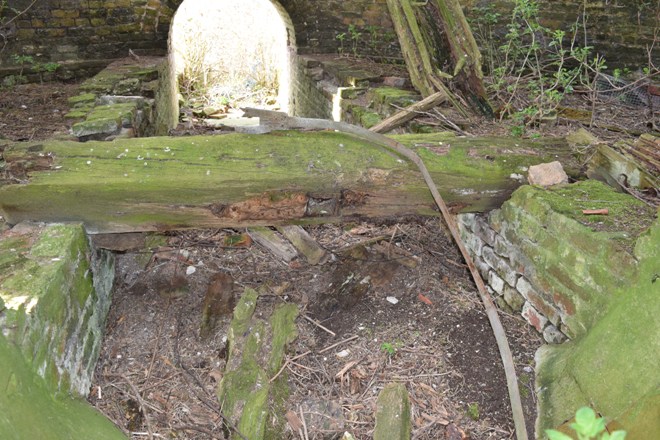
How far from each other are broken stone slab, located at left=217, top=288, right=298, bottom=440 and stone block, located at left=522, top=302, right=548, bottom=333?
135 centimetres

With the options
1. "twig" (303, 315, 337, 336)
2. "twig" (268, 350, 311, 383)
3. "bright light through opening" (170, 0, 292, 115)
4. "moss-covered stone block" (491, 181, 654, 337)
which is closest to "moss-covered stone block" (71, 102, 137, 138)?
"twig" (303, 315, 337, 336)

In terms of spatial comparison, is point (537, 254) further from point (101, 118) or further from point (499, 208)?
point (101, 118)

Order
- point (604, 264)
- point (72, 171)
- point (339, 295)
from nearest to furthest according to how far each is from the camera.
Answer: point (604, 264) < point (72, 171) < point (339, 295)

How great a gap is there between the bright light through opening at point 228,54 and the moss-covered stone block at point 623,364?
9.30 m

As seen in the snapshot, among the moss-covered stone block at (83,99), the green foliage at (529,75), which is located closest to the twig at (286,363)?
the green foliage at (529,75)

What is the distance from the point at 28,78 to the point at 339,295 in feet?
19.4

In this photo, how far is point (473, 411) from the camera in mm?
2545

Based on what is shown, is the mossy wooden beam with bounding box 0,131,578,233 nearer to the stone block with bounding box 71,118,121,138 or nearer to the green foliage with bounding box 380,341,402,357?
the green foliage with bounding box 380,341,402,357

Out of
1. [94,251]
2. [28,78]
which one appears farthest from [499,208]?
[28,78]

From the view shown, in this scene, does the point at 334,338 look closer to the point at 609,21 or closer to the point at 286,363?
the point at 286,363

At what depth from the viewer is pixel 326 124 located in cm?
307

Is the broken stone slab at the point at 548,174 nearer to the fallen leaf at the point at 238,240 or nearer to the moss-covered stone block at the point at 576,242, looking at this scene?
the moss-covered stone block at the point at 576,242

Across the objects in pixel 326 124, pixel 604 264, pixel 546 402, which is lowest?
pixel 546 402

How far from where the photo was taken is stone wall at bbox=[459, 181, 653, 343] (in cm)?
231
